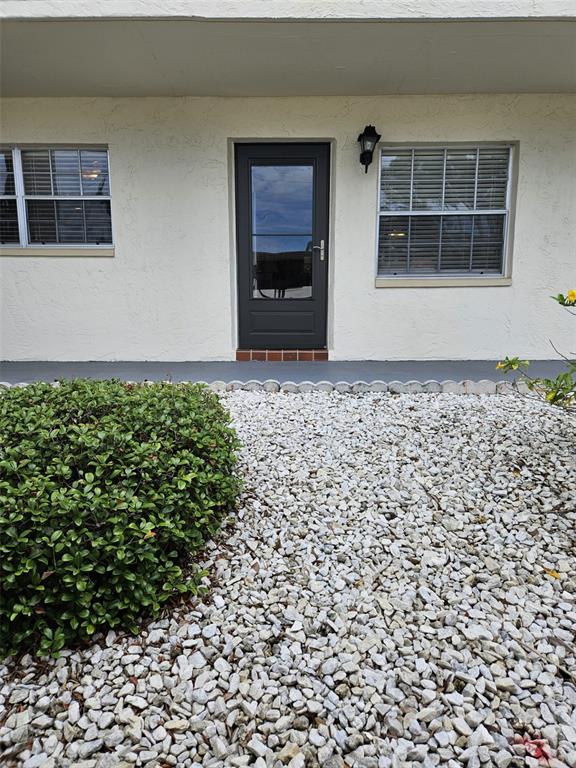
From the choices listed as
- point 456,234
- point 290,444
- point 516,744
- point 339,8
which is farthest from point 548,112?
point 516,744

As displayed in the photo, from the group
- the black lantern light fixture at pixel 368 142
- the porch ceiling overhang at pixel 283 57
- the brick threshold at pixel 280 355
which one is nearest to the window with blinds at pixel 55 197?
the porch ceiling overhang at pixel 283 57

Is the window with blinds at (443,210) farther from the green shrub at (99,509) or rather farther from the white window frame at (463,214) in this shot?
the green shrub at (99,509)

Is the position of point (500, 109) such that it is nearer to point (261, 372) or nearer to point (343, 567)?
point (261, 372)

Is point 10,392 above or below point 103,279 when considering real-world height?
below

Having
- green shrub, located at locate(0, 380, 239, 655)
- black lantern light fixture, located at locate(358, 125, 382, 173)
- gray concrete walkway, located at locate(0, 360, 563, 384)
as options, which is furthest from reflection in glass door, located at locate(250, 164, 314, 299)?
green shrub, located at locate(0, 380, 239, 655)

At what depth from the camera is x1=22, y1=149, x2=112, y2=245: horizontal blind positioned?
562 cm

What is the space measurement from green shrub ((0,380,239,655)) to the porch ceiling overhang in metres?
3.05

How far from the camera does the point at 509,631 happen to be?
188 centimetres

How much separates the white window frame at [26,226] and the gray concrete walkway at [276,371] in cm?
116

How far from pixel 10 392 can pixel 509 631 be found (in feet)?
8.46

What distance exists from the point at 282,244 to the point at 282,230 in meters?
0.14

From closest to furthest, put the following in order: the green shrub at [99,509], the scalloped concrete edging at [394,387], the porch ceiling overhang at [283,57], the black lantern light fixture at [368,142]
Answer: the green shrub at [99,509], the porch ceiling overhang at [283,57], the scalloped concrete edging at [394,387], the black lantern light fixture at [368,142]

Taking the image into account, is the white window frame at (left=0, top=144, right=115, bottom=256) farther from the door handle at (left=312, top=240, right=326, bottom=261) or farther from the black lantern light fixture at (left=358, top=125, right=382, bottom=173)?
the black lantern light fixture at (left=358, top=125, right=382, bottom=173)

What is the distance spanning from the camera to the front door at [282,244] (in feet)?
18.4
